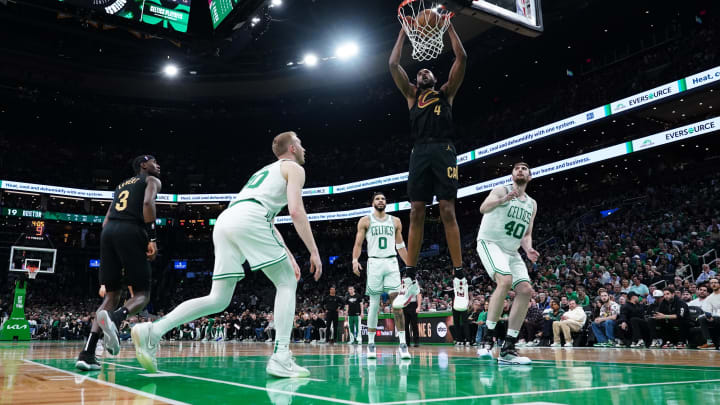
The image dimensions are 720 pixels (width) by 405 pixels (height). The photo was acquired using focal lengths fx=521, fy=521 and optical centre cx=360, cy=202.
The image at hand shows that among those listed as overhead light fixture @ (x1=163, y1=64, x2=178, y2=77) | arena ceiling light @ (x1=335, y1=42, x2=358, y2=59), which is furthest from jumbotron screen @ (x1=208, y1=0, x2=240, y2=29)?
overhead light fixture @ (x1=163, y1=64, x2=178, y2=77)

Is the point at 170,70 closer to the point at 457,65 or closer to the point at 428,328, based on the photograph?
the point at 428,328

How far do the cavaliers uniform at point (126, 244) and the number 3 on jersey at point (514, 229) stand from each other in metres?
3.98

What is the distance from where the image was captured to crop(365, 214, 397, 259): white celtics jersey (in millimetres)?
8008

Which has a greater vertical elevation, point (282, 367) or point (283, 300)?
point (283, 300)

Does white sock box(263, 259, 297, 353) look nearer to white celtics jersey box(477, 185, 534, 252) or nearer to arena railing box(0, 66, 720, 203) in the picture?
white celtics jersey box(477, 185, 534, 252)

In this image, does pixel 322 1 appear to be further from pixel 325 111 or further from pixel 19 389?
pixel 19 389

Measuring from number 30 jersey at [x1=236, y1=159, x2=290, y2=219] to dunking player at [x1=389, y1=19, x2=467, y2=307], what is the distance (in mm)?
1830

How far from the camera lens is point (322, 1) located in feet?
82.3

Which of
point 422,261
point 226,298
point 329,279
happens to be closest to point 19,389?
point 226,298

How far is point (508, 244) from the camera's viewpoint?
6.11 meters

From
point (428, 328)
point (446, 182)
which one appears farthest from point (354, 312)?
point (446, 182)

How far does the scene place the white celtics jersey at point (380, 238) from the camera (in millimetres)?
8008

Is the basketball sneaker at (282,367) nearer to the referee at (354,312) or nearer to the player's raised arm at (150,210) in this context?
the player's raised arm at (150,210)

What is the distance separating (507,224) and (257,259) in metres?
3.26
